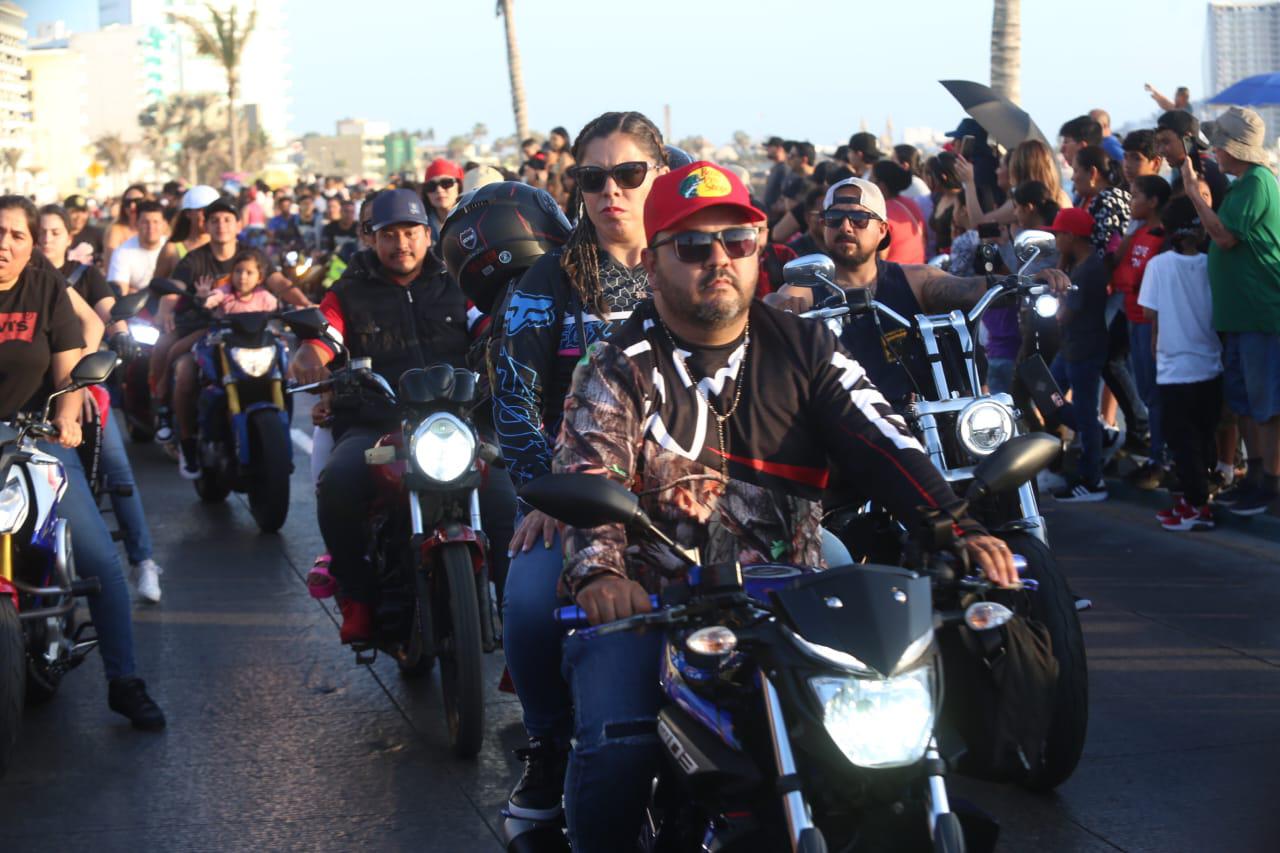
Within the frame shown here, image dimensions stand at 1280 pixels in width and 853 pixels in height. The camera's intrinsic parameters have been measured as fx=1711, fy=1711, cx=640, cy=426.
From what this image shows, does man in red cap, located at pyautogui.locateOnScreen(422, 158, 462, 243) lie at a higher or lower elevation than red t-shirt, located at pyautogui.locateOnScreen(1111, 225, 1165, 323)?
higher

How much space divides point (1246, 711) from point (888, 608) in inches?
146

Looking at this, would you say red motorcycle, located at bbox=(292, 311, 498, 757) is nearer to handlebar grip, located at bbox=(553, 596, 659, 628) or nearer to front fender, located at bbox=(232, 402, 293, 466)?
handlebar grip, located at bbox=(553, 596, 659, 628)

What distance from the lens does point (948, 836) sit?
9.42 feet

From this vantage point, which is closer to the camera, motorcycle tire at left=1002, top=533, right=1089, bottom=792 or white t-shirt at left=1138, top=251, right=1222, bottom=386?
motorcycle tire at left=1002, top=533, right=1089, bottom=792

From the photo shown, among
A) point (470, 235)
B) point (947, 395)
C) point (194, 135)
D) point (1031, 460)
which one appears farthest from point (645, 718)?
point (194, 135)

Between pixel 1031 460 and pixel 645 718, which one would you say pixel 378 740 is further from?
pixel 1031 460

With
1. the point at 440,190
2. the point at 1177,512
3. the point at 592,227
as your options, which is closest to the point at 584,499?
the point at 592,227

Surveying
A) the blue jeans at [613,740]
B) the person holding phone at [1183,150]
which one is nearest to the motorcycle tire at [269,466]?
the person holding phone at [1183,150]

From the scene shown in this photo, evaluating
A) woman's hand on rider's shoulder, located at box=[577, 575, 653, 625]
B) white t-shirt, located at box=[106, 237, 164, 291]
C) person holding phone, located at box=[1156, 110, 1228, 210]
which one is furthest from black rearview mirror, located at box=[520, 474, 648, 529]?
white t-shirt, located at box=[106, 237, 164, 291]

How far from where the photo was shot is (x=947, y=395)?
6.23m

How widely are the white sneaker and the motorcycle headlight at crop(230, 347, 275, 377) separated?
2102 millimetres

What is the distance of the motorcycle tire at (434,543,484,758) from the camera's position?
569cm

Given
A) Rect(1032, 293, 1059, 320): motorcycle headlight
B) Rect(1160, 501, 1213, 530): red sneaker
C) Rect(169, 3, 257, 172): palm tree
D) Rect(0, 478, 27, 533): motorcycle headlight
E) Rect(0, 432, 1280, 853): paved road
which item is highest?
Rect(169, 3, 257, 172): palm tree

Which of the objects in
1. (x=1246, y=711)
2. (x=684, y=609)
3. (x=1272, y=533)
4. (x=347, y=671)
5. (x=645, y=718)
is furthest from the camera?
(x=1272, y=533)
